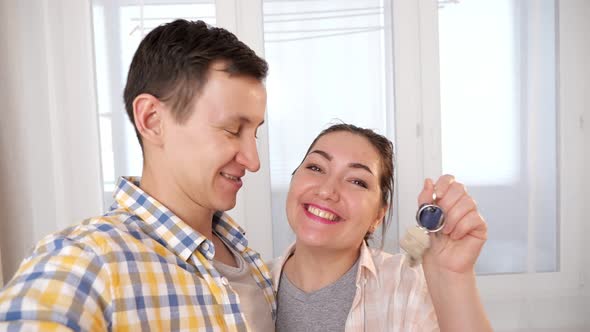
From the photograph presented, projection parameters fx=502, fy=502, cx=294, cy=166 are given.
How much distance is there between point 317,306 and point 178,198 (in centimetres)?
57

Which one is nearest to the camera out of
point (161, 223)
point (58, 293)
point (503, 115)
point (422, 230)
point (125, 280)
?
point (58, 293)

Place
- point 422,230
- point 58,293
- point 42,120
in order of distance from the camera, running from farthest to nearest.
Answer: point 42,120
point 422,230
point 58,293

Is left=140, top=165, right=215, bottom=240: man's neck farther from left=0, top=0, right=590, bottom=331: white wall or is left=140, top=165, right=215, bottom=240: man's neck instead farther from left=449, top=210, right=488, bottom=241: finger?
left=0, top=0, right=590, bottom=331: white wall

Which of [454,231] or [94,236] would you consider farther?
[454,231]

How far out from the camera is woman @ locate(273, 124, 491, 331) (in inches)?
53.7

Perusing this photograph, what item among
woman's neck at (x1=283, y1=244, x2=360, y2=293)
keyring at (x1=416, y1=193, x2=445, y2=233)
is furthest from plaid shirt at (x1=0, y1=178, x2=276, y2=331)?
woman's neck at (x1=283, y1=244, x2=360, y2=293)

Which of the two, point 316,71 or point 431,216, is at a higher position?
point 316,71

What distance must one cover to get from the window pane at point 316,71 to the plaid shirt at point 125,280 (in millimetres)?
1420

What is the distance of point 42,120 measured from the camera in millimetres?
2291

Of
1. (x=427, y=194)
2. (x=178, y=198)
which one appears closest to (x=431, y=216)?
(x=427, y=194)

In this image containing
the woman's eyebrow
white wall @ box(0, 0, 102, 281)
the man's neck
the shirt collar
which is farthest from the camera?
white wall @ box(0, 0, 102, 281)

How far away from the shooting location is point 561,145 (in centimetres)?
253

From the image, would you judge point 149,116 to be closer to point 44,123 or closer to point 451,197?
point 451,197

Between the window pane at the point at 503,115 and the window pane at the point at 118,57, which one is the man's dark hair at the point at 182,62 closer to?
the window pane at the point at 118,57
